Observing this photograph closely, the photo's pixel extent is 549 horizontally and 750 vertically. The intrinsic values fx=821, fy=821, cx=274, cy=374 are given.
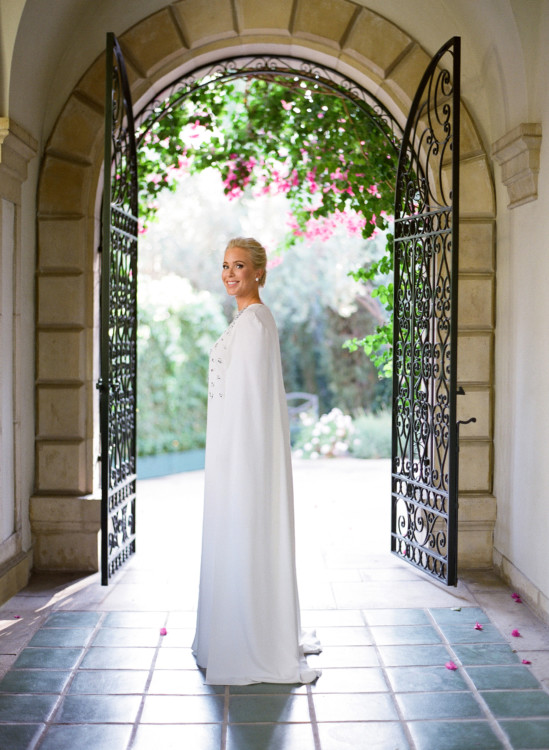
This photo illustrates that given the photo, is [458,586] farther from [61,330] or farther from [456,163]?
[61,330]

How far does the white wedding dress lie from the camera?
3.37 metres

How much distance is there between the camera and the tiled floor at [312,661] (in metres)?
2.95

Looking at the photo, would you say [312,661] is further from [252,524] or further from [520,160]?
[520,160]

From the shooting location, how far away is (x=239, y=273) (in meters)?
3.52

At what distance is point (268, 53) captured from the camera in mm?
5332

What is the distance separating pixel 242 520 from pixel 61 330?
223 centimetres

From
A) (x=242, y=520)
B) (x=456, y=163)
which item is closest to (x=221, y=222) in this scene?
(x=456, y=163)

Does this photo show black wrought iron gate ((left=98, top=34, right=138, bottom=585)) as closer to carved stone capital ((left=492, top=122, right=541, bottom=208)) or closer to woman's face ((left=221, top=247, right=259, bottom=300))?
woman's face ((left=221, top=247, right=259, bottom=300))

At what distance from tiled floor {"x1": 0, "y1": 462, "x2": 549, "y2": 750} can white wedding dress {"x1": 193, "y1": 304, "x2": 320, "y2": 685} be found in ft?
0.42

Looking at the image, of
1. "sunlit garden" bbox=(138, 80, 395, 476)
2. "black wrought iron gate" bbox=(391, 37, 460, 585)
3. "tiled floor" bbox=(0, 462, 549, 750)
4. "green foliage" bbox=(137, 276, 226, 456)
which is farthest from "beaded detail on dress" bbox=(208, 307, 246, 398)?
"green foliage" bbox=(137, 276, 226, 456)

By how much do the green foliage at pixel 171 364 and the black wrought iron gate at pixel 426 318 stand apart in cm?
660

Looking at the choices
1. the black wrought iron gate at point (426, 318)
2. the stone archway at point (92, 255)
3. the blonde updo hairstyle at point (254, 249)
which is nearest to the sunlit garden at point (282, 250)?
the black wrought iron gate at point (426, 318)

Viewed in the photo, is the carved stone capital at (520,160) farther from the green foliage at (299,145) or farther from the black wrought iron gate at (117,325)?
the black wrought iron gate at (117,325)

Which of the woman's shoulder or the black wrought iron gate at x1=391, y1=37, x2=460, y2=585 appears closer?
the woman's shoulder
